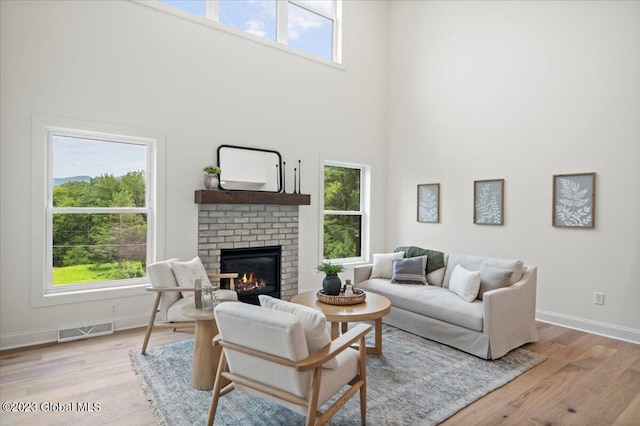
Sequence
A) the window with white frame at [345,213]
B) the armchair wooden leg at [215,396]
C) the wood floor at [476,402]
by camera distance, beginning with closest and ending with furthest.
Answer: the armchair wooden leg at [215,396] → the wood floor at [476,402] → the window with white frame at [345,213]

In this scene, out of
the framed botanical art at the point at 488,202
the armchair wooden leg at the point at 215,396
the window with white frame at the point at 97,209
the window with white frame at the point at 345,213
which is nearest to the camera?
the armchair wooden leg at the point at 215,396

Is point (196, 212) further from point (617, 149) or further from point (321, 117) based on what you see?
point (617, 149)

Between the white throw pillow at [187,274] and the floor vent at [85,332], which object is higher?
the white throw pillow at [187,274]

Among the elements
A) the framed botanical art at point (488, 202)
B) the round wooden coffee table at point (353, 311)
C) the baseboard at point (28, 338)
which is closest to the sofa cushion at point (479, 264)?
the framed botanical art at point (488, 202)

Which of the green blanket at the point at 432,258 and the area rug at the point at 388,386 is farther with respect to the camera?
the green blanket at the point at 432,258

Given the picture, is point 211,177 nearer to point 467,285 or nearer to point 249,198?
point 249,198

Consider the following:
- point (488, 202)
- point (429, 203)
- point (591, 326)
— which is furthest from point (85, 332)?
point (591, 326)

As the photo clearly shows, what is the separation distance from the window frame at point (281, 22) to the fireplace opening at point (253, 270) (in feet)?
9.10

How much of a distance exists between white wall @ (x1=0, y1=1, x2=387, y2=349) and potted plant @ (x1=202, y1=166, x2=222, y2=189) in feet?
0.60

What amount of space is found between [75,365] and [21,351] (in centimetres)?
73

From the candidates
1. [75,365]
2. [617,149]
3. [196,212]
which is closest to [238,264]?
[196,212]

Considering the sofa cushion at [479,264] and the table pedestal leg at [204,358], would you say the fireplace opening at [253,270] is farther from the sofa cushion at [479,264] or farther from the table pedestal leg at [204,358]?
the sofa cushion at [479,264]

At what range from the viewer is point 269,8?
5.28 m

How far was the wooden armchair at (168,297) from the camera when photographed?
335cm
